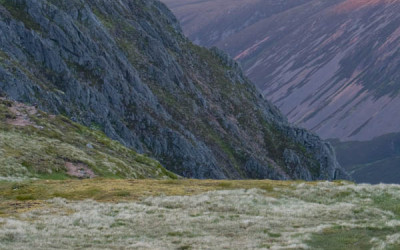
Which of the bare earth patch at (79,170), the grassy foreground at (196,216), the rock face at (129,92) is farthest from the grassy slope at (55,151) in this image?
the rock face at (129,92)

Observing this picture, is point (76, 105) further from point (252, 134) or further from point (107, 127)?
point (252, 134)

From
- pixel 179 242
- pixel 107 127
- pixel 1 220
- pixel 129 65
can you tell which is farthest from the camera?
pixel 129 65

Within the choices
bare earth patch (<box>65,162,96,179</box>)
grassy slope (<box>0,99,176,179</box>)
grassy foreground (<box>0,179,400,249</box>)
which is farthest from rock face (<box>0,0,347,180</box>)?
grassy foreground (<box>0,179,400,249</box>)

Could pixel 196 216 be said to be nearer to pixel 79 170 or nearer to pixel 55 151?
pixel 79 170

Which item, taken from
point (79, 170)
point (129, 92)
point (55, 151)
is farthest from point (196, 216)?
point (129, 92)

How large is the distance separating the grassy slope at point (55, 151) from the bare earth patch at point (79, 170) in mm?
670

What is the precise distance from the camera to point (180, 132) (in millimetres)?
156375

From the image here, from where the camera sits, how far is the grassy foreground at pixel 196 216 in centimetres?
3909

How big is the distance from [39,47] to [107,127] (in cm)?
2784

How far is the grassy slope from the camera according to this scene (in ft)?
275

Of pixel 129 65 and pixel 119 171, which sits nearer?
pixel 119 171

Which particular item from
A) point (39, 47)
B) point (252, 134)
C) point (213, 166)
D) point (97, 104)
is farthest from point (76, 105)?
point (252, 134)

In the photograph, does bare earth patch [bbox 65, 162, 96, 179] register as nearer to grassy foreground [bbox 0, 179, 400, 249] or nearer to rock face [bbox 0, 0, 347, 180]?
grassy foreground [bbox 0, 179, 400, 249]

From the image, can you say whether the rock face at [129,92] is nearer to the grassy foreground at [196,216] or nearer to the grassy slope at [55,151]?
the grassy slope at [55,151]
